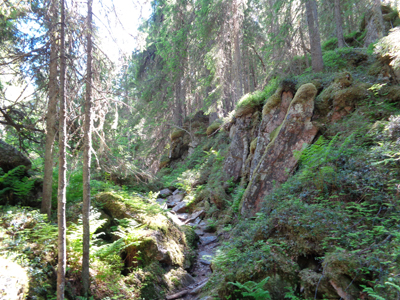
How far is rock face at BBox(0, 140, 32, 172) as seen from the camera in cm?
723

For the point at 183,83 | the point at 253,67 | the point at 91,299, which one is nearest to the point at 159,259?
the point at 91,299

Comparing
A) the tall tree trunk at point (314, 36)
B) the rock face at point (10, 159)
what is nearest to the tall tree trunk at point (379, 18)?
the tall tree trunk at point (314, 36)

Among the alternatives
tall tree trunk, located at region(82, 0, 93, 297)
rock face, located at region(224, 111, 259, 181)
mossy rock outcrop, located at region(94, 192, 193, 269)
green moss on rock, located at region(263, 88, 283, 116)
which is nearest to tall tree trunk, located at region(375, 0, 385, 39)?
green moss on rock, located at region(263, 88, 283, 116)

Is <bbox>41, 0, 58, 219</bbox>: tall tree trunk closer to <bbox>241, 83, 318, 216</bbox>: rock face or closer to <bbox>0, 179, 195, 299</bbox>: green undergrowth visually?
<bbox>0, 179, 195, 299</bbox>: green undergrowth

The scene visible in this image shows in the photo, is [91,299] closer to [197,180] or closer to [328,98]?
[328,98]

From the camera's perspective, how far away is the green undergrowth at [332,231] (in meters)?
3.46

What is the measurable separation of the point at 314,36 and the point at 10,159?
39.1 feet

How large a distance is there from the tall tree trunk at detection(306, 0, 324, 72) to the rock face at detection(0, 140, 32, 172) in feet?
37.1

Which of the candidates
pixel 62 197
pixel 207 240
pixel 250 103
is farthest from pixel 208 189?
pixel 62 197

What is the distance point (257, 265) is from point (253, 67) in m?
18.0

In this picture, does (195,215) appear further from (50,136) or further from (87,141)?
(87,141)

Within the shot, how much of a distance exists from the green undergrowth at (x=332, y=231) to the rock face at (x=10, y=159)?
6544 millimetres

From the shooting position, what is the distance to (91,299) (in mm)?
4484

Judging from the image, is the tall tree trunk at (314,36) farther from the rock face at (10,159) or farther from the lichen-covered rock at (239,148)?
the rock face at (10,159)
